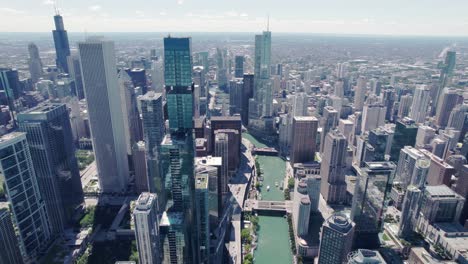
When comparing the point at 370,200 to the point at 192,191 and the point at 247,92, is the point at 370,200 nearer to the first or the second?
the point at 192,191

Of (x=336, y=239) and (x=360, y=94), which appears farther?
(x=360, y=94)

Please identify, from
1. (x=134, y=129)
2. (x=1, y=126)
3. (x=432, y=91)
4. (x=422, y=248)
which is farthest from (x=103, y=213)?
(x=432, y=91)

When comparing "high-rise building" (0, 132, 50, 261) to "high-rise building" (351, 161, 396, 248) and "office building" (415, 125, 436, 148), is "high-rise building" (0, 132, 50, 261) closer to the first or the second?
"high-rise building" (351, 161, 396, 248)

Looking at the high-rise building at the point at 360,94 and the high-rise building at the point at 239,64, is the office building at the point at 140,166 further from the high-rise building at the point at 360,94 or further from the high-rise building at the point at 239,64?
the high-rise building at the point at 239,64

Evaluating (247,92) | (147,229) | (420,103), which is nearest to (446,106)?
(420,103)

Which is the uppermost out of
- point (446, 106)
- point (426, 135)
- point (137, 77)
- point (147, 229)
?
point (137, 77)

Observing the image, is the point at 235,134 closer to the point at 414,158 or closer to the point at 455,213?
the point at 414,158

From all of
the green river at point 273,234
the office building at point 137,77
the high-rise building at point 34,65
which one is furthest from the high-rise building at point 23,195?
the high-rise building at point 34,65
